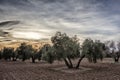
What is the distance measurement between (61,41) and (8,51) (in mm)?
105266

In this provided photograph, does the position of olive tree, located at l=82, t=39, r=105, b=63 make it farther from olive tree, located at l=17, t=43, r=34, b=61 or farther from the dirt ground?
olive tree, located at l=17, t=43, r=34, b=61

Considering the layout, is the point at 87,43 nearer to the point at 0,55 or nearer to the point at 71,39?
the point at 71,39

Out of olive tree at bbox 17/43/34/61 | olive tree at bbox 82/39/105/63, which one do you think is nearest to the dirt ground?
olive tree at bbox 82/39/105/63

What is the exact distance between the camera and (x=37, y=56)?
4747 inches

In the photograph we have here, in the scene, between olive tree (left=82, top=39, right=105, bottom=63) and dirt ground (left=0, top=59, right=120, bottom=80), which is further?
olive tree (left=82, top=39, right=105, bottom=63)

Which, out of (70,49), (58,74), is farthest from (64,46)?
(58,74)

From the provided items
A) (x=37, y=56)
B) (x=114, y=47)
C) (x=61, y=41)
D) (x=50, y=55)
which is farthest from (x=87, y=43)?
(x=37, y=56)

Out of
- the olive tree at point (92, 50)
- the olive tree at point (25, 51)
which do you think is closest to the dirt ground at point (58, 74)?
the olive tree at point (92, 50)

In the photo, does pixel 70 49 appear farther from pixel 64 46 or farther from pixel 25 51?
pixel 25 51

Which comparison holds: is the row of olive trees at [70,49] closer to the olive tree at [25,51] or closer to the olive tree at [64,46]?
the olive tree at [64,46]

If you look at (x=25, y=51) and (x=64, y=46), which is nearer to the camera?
(x=64, y=46)

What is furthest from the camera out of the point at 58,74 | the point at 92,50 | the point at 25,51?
the point at 25,51

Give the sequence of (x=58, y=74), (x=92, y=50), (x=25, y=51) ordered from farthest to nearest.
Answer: (x=25, y=51) < (x=92, y=50) < (x=58, y=74)

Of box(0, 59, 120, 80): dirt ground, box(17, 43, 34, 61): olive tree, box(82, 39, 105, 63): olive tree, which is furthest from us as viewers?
box(17, 43, 34, 61): olive tree
